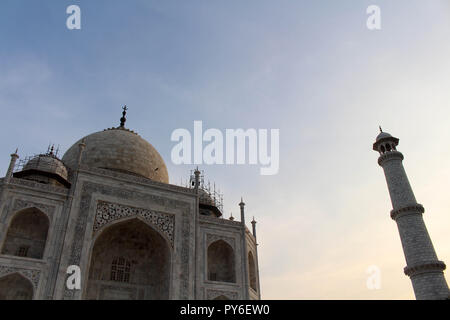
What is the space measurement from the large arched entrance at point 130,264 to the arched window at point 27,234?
2.08 meters

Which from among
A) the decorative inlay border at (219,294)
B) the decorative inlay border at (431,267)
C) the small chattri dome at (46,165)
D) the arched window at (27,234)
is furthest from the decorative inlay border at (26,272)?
the decorative inlay border at (431,267)

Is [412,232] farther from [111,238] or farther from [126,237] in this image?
Answer: [111,238]

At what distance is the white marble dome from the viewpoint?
18.7 meters

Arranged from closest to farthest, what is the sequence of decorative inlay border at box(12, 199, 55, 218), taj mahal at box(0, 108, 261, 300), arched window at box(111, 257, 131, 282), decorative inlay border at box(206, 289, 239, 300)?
taj mahal at box(0, 108, 261, 300) → decorative inlay border at box(12, 199, 55, 218) → arched window at box(111, 257, 131, 282) → decorative inlay border at box(206, 289, 239, 300)

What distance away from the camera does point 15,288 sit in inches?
502

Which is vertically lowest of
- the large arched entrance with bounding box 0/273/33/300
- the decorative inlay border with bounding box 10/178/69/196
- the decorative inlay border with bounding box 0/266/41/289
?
the large arched entrance with bounding box 0/273/33/300

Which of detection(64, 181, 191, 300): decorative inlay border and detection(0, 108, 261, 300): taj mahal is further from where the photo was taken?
detection(64, 181, 191, 300): decorative inlay border

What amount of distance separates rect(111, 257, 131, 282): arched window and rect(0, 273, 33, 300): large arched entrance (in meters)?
3.37

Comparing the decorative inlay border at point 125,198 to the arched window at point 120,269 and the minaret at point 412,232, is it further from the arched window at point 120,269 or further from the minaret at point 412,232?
the minaret at point 412,232

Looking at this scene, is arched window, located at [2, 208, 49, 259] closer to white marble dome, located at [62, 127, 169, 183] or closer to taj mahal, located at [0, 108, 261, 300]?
taj mahal, located at [0, 108, 261, 300]

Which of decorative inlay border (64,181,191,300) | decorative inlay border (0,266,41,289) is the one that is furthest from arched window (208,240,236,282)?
decorative inlay border (0,266,41,289)

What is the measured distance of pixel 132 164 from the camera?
19.1 meters

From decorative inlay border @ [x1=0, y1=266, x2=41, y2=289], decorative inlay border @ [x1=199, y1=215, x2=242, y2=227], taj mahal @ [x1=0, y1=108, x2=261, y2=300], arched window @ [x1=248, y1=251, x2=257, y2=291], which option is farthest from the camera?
arched window @ [x1=248, y1=251, x2=257, y2=291]
